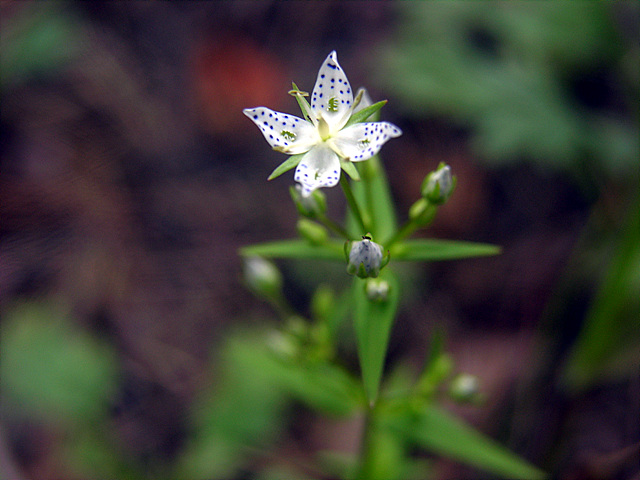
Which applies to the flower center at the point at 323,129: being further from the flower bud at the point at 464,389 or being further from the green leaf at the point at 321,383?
the flower bud at the point at 464,389

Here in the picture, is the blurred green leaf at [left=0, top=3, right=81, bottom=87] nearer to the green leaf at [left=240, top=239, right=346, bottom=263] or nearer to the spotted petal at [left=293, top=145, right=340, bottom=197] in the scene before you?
the green leaf at [left=240, top=239, right=346, bottom=263]

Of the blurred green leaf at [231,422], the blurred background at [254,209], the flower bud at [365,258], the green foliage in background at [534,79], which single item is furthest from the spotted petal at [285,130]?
the green foliage in background at [534,79]

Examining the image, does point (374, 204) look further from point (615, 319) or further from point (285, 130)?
point (615, 319)

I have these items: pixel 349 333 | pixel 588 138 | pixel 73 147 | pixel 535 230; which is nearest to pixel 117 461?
pixel 349 333

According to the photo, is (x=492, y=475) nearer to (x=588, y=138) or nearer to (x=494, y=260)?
(x=494, y=260)

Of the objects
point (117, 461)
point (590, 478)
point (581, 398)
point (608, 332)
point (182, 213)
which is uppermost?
point (182, 213)
